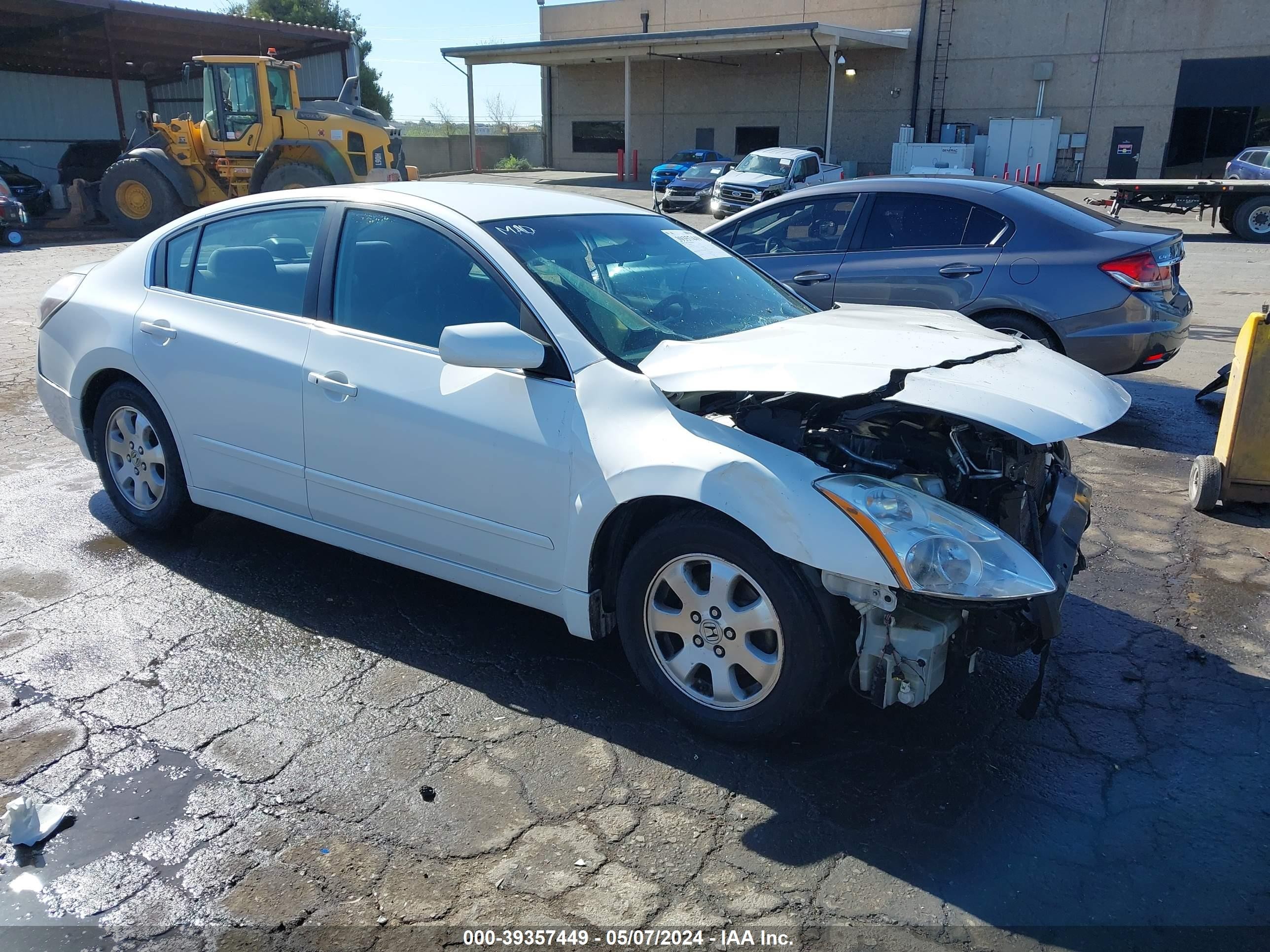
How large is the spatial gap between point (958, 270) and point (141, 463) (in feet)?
17.2

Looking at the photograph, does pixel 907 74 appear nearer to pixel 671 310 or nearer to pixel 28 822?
pixel 671 310

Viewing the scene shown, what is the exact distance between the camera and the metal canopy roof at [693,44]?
3250 cm

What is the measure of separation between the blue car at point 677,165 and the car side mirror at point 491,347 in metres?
24.3

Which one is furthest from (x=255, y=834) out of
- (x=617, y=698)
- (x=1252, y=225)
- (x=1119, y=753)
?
(x=1252, y=225)

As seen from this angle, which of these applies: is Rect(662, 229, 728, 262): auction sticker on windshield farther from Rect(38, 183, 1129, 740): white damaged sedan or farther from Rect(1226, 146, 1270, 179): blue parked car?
Rect(1226, 146, 1270, 179): blue parked car

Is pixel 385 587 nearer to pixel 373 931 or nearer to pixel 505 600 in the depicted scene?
pixel 505 600

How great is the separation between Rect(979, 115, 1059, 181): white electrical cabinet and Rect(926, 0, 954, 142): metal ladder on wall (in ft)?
7.27

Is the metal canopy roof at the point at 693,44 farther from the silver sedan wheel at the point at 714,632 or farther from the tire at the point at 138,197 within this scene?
the silver sedan wheel at the point at 714,632

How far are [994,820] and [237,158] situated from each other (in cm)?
2009

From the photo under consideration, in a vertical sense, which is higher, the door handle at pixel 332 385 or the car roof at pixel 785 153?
the car roof at pixel 785 153

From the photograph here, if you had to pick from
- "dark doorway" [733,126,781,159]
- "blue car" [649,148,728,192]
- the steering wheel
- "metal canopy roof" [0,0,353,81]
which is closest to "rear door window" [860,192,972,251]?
the steering wheel

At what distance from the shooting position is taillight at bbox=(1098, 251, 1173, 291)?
6.52 metres

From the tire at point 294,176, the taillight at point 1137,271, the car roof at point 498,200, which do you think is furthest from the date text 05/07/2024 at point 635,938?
the tire at point 294,176

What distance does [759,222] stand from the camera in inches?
308
